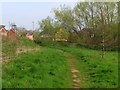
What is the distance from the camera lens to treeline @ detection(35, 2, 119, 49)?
48.0 metres

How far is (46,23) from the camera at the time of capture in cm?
6569

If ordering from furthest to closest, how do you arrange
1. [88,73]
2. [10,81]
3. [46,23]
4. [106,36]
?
[46,23] < [106,36] < [88,73] < [10,81]

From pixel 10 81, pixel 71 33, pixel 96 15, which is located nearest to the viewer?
pixel 10 81

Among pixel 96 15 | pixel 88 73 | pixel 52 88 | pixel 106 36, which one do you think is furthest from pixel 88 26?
pixel 52 88

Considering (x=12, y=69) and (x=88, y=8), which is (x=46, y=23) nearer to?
(x=88, y=8)

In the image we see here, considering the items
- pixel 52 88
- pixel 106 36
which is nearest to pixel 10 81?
pixel 52 88

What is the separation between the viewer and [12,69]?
41.2 ft

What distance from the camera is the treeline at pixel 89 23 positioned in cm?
4804

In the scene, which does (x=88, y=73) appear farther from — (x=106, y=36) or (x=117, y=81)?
(x=106, y=36)

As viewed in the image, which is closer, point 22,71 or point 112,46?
point 22,71

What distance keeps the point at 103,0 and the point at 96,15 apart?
335cm

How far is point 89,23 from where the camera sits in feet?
177

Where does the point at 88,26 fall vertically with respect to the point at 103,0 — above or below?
below

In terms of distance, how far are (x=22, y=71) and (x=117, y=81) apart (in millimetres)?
4034
